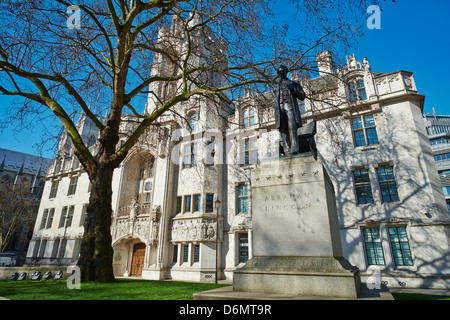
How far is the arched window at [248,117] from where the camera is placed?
66.3ft

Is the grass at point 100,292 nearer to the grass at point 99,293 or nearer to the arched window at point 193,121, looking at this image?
the grass at point 99,293

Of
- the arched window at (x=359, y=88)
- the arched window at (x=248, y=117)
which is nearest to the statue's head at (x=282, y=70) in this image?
the arched window at (x=359, y=88)

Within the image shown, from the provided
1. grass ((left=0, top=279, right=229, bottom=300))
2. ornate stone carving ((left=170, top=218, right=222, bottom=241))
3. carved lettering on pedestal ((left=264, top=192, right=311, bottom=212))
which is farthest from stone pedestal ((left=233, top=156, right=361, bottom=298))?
ornate stone carving ((left=170, top=218, right=222, bottom=241))

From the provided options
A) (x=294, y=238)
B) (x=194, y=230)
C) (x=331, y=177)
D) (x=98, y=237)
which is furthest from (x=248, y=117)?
(x=294, y=238)

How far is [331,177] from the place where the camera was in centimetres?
1586

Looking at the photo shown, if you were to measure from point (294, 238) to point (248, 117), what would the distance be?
A: 16440mm

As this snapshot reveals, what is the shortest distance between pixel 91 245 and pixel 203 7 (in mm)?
9480

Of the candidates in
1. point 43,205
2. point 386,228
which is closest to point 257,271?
point 386,228

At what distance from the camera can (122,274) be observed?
2008 centimetres

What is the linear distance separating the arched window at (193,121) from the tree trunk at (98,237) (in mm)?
12466

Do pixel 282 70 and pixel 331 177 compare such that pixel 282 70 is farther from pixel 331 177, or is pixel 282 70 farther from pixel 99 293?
pixel 331 177

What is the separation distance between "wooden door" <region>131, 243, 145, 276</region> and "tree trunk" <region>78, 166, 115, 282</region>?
1274 cm

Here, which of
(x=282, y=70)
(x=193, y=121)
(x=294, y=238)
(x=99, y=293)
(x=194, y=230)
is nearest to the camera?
(x=294, y=238)

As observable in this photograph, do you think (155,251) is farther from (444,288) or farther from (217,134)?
(444,288)
